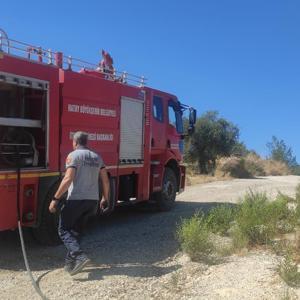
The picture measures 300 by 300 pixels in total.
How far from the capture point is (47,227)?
347 inches

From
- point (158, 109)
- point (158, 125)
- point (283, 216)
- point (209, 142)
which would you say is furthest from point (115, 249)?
point (209, 142)

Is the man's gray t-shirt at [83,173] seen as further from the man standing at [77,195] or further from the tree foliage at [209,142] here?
the tree foliage at [209,142]

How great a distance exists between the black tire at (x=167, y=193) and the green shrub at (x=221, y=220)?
3.54 meters

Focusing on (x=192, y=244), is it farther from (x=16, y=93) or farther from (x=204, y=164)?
(x=204, y=164)

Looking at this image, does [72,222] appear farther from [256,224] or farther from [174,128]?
[174,128]

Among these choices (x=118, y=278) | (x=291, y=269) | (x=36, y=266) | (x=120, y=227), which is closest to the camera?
(x=291, y=269)

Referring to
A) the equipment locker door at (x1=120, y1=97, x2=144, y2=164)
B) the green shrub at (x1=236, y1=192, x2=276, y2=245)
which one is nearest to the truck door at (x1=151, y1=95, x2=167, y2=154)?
the equipment locker door at (x1=120, y1=97, x2=144, y2=164)

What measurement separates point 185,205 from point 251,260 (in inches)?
302

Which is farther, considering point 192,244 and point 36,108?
point 36,108

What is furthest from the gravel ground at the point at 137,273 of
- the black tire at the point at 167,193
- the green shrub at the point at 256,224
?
the black tire at the point at 167,193

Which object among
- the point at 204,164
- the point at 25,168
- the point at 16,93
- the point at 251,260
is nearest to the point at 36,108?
the point at 16,93

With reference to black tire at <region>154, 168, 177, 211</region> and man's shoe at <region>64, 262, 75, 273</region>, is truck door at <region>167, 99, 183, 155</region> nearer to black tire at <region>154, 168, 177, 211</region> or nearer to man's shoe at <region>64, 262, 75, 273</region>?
black tire at <region>154, 168, 177, 211</region>

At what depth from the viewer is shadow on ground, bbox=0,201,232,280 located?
7641 millimetres

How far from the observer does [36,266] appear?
25.5ft
